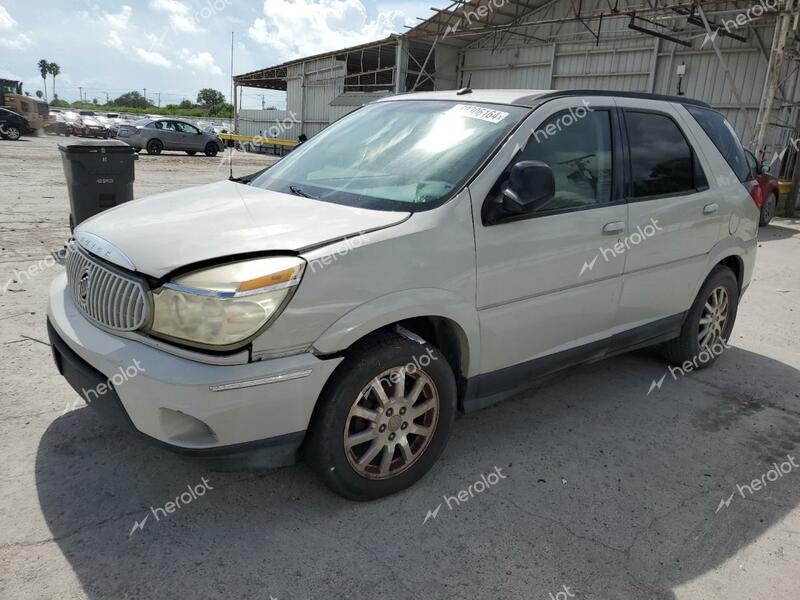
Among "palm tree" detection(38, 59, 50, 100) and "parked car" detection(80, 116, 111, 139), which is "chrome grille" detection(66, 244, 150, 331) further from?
"palm tree" detection(38, 59, 50, 100)

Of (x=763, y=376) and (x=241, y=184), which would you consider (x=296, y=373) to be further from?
(x=763, y=376)

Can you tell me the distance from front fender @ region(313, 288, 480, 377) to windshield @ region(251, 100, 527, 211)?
0.43 m

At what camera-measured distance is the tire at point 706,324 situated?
4.45 meters

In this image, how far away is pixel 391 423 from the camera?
277 cm

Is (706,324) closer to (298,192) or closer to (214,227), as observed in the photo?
(298,192)

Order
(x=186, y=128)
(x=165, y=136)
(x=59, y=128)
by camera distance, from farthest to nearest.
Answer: (x=59, y=128)
(x=186, y=128)
(x=165, y=136)

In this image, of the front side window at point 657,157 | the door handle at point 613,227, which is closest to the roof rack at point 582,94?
the front side window at point 657,157

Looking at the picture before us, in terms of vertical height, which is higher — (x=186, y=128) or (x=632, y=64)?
(x=632, y=64)

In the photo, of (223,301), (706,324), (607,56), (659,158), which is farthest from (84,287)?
(607,56)

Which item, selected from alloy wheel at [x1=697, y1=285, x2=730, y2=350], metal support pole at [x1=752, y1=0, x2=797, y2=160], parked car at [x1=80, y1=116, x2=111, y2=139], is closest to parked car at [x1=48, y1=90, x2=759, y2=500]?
alloy wheel at [x1=697, y1=285, x2=730, y2=350]

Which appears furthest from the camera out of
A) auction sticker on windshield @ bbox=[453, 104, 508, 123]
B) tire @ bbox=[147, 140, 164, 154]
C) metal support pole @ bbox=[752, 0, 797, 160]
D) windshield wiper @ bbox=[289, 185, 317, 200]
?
tire @ bbox=[147, 140, 164, 154]

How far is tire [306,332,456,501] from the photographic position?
2549 mm

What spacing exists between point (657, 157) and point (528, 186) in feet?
5.12

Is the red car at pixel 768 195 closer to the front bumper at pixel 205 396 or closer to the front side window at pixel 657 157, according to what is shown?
the front side window at pixel 657 157
